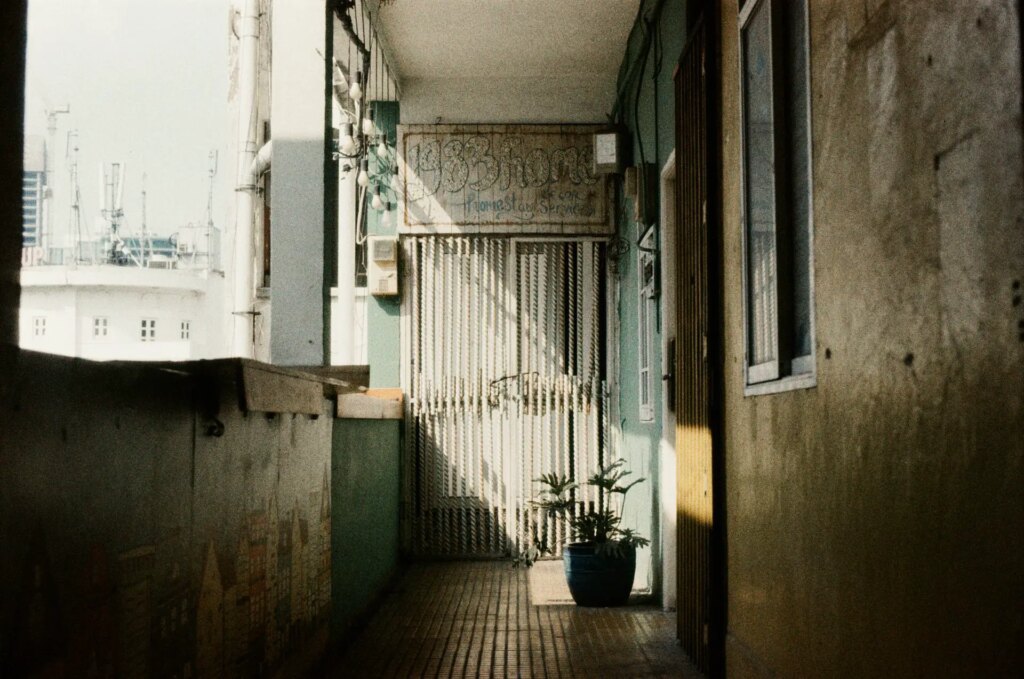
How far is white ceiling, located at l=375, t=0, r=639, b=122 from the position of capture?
284 inches

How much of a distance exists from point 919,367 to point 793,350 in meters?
1.23

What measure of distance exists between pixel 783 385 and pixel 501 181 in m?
5.49

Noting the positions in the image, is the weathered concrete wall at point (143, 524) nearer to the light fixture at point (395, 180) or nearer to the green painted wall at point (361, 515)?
the green painted wall at point (361, 515)

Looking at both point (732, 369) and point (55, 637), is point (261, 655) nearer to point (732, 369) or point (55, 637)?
point (55, 637)

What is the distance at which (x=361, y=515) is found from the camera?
→ 5.82 meters

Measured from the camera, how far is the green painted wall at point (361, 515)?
4.91 metres

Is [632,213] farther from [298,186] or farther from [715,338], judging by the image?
[715,338]

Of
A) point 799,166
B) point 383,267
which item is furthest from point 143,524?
point 383,267

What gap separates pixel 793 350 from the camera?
334 cm

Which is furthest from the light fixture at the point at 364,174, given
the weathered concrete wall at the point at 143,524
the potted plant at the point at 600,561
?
the weathered concrete wall at the point at 143,524

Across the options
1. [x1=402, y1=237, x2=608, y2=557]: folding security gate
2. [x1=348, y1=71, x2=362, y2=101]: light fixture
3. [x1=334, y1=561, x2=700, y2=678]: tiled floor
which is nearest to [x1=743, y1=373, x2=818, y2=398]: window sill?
[x1=334, y1=561, x2=700, y2=678]: tiled floor

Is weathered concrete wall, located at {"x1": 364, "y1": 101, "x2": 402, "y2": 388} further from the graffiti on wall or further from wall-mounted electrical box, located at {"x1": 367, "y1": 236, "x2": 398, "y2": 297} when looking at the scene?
the graffiti on wall

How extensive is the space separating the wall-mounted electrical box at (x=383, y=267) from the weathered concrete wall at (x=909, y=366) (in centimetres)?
538

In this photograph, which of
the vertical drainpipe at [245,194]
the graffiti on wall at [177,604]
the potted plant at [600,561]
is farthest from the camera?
the vertical drainpipe at [245,194]
